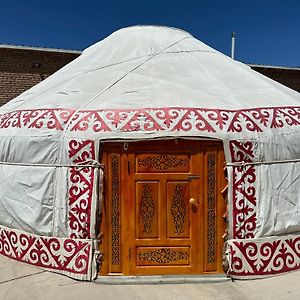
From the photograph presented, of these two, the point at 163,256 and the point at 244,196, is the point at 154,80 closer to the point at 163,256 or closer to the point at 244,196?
the point at 244,196

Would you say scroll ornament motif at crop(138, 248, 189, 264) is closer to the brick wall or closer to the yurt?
the yurt

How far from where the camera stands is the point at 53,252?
3137mm

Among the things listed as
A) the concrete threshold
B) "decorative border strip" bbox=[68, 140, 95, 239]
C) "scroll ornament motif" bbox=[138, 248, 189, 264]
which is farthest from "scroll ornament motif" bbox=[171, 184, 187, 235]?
"decorative border strip" bbox=[68, 140, 95, 239]

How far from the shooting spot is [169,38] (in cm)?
427

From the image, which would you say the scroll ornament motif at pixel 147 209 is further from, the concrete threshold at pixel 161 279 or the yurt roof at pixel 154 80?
the yurt roof at pixel 154 80

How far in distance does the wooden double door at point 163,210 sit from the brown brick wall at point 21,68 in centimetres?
602

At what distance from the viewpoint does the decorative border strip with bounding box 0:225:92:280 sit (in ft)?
9.95

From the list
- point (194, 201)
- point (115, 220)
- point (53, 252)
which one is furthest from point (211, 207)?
point (53, 252)

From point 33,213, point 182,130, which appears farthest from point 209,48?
point 33,213

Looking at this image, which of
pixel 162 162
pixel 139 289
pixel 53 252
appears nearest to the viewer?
pixel 139 289

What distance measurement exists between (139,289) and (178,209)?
0.76m

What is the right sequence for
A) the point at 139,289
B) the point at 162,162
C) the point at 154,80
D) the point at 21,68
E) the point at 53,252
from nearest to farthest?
1. the point at 139,289
2. the point at 162,162
3. the point at 53,252
4. the point at 154,80
5. the point at 21,68

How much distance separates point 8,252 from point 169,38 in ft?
10.2

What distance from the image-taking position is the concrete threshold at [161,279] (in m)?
2.96
